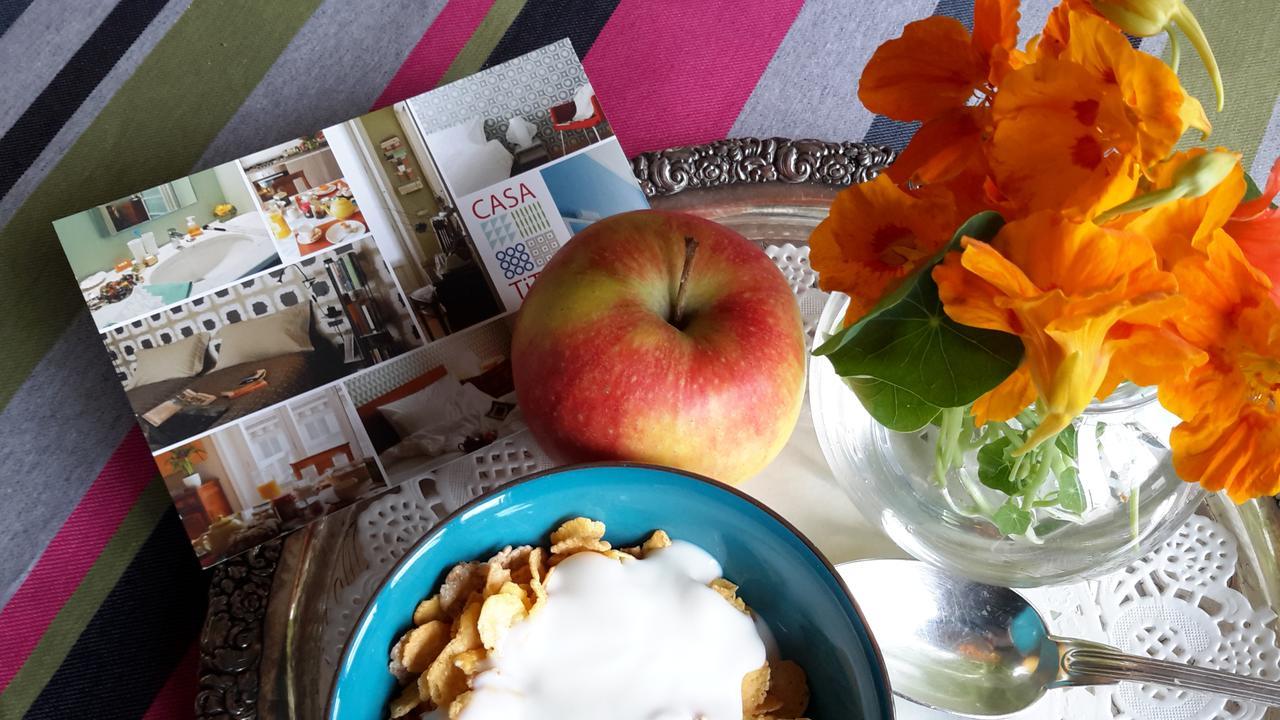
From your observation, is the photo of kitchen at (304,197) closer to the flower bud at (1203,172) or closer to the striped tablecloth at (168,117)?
the striped tablecloth at (168,117)

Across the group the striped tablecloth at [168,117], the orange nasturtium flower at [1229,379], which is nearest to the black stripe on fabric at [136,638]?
the striped tablecloth at [168,117]

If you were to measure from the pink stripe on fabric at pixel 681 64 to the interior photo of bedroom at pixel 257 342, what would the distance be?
24 cm

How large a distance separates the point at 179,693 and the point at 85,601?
92 millimetres

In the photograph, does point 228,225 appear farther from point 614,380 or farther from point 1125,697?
point 1125,697

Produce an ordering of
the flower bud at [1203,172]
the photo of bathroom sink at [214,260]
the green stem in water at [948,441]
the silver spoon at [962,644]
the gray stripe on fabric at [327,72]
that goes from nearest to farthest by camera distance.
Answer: the flower bud at [1203,172] → the green stem in water at [948,441] → the silver spoon at [962,644] → the photo of bathroom sink at [214,260] → the gray stripe on fabric at [327,72]

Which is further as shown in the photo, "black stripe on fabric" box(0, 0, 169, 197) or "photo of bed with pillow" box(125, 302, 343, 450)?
"black stripe on fabric" box(0, 0, 169, 197)

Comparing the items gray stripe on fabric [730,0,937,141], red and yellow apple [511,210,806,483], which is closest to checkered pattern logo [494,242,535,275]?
red and yellow apple [511,210,806,483]

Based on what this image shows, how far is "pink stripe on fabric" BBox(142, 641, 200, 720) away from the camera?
0.63 metres

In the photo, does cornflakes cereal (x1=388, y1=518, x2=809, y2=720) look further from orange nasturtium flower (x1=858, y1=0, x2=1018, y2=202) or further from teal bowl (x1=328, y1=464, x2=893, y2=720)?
orange nasturtium flower (x1=858, y1=0, x2=1018, y2=202)

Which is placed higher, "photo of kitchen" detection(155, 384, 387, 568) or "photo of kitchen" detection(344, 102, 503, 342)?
"photo of kitchen" detection(344, 102, 503, 342)

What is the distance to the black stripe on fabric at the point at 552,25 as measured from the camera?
0.76 m

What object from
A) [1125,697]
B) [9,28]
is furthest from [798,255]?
[9,28]

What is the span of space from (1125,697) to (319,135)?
0.62 meters

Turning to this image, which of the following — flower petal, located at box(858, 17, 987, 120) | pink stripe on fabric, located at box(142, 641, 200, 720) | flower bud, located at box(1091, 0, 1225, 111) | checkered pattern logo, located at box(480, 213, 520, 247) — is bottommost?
pink stripe on fabric, located at box(142, 641, 200, 720)
